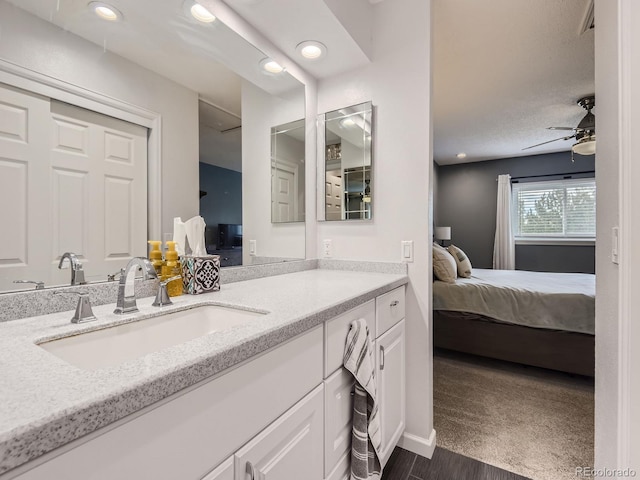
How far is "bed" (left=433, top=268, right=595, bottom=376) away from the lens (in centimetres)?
245

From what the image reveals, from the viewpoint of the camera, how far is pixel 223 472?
0.62 meters

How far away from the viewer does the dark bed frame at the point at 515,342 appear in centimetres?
243

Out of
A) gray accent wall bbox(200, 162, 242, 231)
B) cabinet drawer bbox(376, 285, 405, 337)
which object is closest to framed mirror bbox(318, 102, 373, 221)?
cabinet drawer bbox(376, 285, 405, 337)

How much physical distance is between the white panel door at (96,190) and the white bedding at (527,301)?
103 inches

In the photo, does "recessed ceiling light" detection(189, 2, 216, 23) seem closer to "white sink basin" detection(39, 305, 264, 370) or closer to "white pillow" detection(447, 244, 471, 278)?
"white sink basin" detection(39, 305, 264, 370)

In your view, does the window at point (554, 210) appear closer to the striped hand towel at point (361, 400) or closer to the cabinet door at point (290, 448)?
the striped hand towel at point (361, 400)

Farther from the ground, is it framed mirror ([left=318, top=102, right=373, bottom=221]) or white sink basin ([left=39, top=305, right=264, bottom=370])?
framed mirror ([left=318, top=102, right=373, bottom=221])

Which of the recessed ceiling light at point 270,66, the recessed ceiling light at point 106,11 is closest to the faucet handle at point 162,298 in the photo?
the recessed ceiling light at point 106,11

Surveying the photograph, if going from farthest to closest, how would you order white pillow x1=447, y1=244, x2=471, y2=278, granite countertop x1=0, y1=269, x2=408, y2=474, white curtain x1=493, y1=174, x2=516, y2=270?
white curtain x1=493, y1=174, x2=516, y2=270 < white pillow x1=447, y1=244, x2=471, y2=278 < granite countertop x1=0, y1=269, x2=408, y2=474

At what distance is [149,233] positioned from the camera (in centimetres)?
118

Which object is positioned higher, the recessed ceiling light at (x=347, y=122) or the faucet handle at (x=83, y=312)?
the recessed ceiling light at (x=347, y=122)

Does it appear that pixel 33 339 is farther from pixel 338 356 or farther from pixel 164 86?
pixel 164 86

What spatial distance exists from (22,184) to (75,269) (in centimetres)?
28

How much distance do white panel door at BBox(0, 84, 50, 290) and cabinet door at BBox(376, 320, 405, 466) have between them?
1241 millimetres
